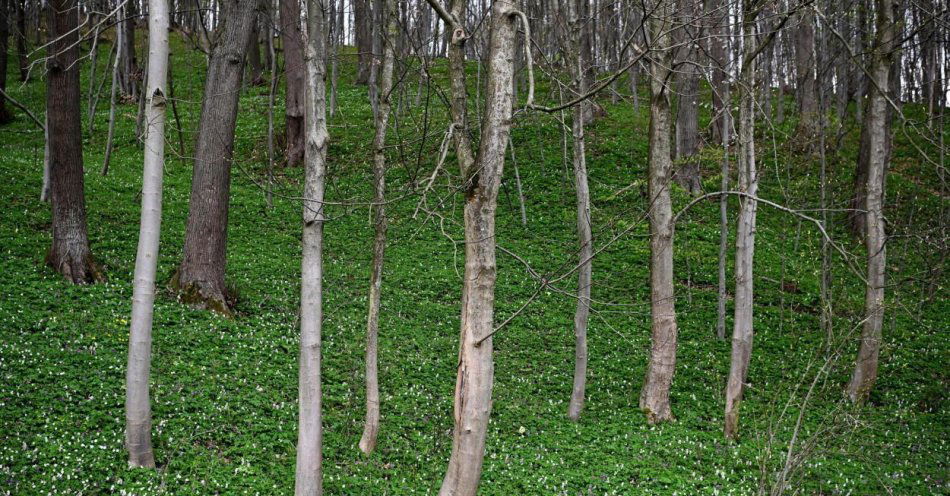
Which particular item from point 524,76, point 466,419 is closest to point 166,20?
point 466,419

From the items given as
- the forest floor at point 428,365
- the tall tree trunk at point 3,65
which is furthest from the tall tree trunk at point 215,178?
the tall tree trunk at point 3,65

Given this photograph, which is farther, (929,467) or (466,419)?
(929,467)

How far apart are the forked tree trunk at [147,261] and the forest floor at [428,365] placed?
39 centimetres

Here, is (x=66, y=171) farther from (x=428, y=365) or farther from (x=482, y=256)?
(x=482, y=256)

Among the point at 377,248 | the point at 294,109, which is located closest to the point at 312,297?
the point at 377,248

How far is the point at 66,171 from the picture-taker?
1085 centimetres

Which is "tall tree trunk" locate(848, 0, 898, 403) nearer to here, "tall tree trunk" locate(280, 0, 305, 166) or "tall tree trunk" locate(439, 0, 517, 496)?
"tall tree trunk" locate(439, 0, 517, 496)

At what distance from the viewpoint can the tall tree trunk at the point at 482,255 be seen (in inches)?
199

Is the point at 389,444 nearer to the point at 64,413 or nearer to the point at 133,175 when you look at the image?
the point at 64,413

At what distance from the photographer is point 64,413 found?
24.9ft

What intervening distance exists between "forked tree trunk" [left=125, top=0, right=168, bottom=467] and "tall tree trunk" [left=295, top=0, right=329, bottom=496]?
1.68 meters

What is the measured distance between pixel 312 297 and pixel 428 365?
4.69 metres

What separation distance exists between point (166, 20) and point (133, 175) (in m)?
12.4

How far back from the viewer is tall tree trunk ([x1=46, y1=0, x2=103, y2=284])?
35.5ft
